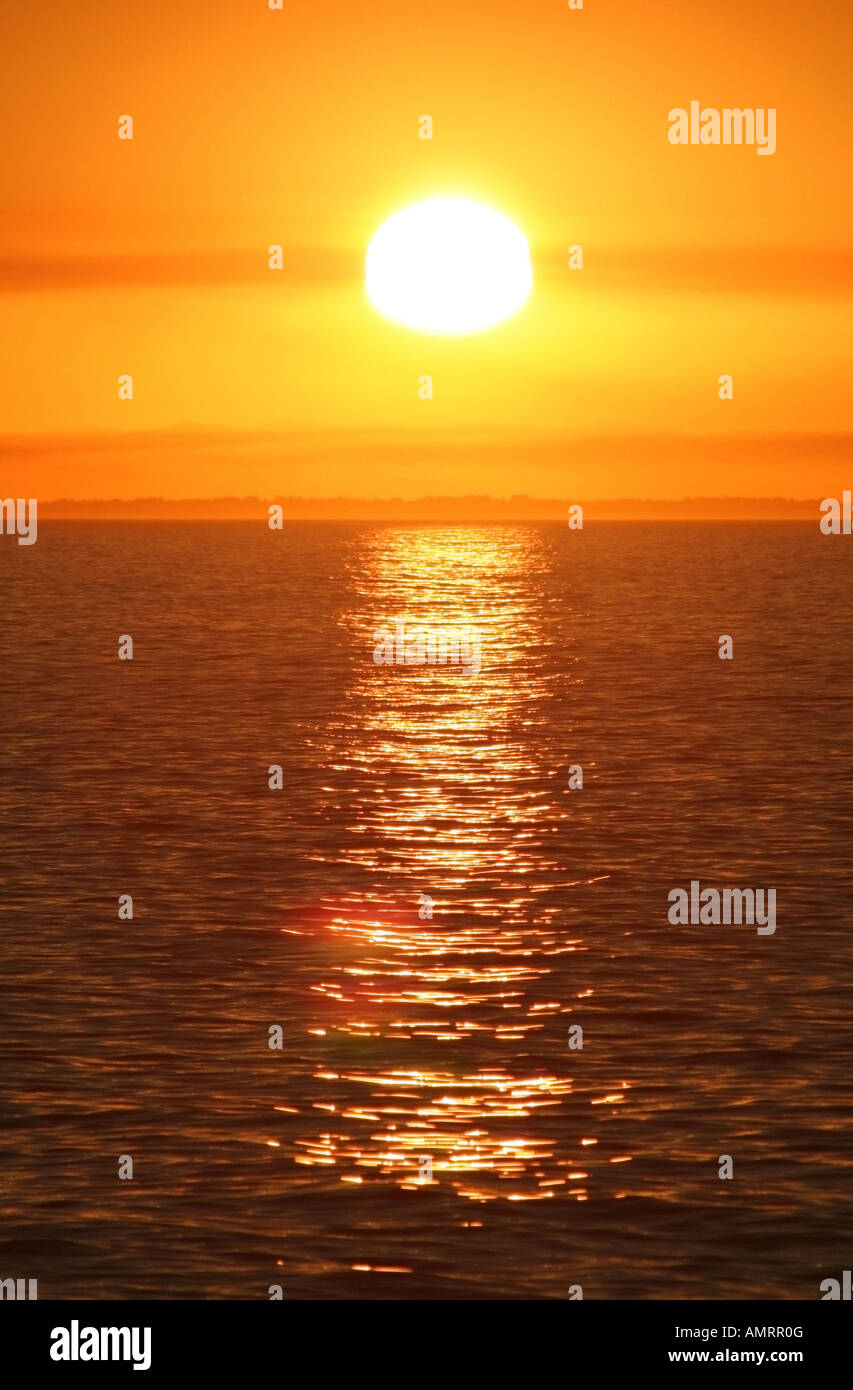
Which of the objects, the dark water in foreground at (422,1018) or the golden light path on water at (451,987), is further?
the golden light path on water at (451,987)

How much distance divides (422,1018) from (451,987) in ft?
7.10

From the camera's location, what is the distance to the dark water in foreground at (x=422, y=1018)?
23.5 m

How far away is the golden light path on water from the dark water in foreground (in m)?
0.08

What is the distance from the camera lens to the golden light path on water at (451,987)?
26344mm

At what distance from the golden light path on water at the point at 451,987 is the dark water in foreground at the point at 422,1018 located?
3.3 inches

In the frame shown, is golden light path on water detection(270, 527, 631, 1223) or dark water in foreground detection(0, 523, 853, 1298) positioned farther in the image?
golden light path on water detection(270, 527, 631, 1223)

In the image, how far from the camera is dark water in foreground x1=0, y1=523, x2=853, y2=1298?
23.5m

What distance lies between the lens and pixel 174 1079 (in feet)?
95.7

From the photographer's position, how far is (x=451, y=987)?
1364 inches

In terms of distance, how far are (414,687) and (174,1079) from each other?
71.3m

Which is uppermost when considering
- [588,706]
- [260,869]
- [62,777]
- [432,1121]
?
[588,706]

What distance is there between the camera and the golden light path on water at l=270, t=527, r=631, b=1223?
26344 mm
